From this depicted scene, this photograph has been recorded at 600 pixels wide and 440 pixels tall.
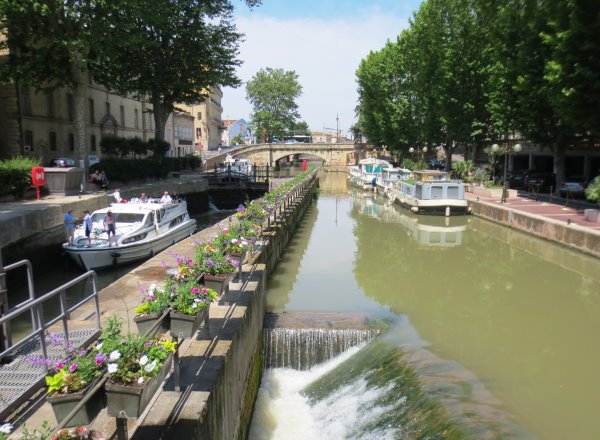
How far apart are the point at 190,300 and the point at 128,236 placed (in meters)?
12.8

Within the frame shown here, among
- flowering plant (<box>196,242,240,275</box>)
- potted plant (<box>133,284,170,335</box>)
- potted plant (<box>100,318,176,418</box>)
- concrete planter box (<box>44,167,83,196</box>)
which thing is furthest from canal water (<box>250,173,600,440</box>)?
concrete planter box (<box>44,167,83,196</box>)

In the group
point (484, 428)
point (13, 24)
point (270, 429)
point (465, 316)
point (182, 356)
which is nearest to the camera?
point (182, 356)

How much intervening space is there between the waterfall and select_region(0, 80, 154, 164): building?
2475 cm

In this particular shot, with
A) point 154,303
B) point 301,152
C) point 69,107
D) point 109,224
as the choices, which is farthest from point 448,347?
point 301,152

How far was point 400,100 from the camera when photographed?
181 ft

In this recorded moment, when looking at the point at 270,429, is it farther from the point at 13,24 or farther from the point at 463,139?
the point at 463,139

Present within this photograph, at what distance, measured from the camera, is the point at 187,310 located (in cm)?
561

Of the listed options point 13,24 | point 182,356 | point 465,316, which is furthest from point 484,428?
point 13,24

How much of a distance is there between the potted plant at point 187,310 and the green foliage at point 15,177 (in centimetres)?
1828

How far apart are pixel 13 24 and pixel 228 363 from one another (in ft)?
80.9

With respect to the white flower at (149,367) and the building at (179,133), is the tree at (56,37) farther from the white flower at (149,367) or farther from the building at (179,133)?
the building at (179,133)

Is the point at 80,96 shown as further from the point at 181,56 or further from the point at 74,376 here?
the point at 74,376

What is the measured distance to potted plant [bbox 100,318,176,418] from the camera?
4.01 m

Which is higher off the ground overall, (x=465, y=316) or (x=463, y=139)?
(x=463, y=139)
